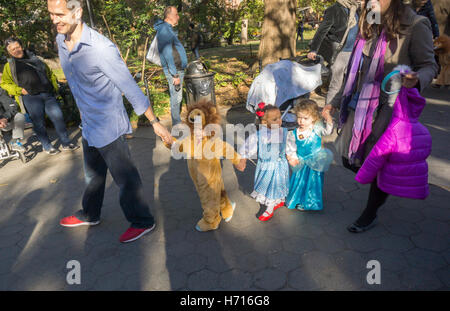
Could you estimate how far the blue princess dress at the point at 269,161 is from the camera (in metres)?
3.24

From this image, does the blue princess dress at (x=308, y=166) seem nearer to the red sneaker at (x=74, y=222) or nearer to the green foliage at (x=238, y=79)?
the red sneaker at (x=74, y=222)

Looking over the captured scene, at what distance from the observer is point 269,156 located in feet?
10.8

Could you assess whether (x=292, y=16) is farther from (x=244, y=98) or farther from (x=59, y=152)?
(x=59, y=152)

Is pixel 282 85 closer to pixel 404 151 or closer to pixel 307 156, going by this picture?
pixel 307 156

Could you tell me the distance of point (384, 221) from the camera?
131 inches

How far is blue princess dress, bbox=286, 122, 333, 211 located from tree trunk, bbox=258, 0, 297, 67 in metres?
6.43

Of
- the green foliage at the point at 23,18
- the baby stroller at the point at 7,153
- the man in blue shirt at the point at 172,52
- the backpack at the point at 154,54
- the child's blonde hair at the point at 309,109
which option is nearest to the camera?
the child's blonde hair at the point at 309,109

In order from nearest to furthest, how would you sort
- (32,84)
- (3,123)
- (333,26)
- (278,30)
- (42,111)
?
(3,123), (32,84), (42,111), (333,26), (278,30)

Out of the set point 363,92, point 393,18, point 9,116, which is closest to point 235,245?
point 363,92

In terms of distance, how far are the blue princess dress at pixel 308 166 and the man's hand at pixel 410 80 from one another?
0.89 meters

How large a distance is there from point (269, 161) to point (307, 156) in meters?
0.41

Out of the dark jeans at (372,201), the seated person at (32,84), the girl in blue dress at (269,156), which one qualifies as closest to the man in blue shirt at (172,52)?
the seated person at (32,84)

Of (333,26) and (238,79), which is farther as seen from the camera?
(238,79)
